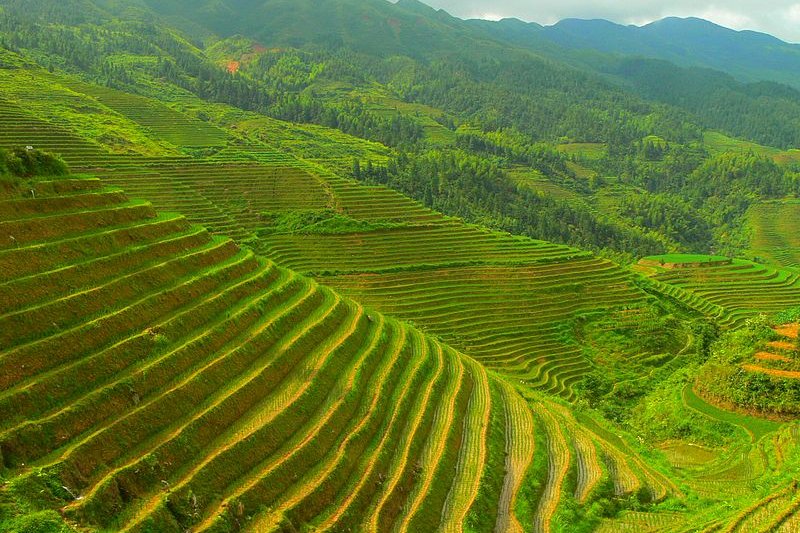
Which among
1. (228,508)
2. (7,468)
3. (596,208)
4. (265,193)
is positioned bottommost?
(596,208)

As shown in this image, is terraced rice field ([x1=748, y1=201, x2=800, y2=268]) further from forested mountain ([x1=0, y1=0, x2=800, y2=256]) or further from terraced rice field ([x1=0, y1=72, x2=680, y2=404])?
terraced rice field ([x1=0, y1=72, x2=680, y2=404])

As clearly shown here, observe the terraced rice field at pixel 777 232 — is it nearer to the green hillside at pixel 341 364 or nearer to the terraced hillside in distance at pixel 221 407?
the green hillside at pixel 341 364

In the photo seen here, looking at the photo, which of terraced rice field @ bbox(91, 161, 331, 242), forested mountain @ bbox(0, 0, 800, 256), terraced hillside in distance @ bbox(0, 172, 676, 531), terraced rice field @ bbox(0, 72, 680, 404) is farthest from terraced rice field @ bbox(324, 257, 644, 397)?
forested mountain @ bbox(0, 0, 800, 256)

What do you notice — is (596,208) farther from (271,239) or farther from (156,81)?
(156,81)

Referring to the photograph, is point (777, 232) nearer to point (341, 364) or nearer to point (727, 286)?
point (727, 286)

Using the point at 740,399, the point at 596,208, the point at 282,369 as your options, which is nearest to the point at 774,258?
the point at 596,208

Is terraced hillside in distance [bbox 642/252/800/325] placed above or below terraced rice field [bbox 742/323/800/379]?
below
